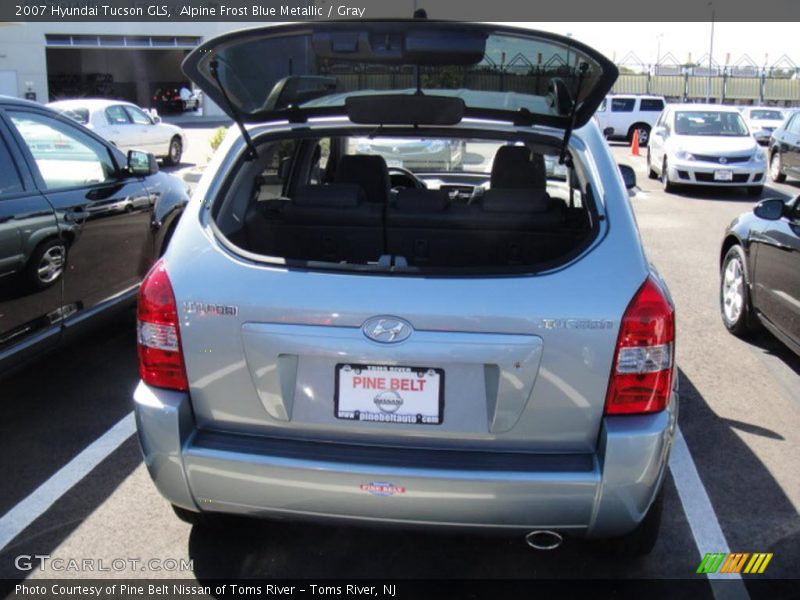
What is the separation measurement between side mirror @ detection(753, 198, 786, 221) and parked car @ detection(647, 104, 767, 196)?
9940mm

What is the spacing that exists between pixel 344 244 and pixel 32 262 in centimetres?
186

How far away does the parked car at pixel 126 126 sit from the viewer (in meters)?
16.6

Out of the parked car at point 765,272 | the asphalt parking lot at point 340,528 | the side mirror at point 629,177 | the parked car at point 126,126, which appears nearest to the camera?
the asphalt parking lot at point 340,528

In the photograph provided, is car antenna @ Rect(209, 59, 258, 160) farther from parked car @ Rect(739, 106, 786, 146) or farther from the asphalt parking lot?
parked car @ Rect(739, 106, 786, 146)

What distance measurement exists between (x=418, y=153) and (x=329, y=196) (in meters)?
1.92

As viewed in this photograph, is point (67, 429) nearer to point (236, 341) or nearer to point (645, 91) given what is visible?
point (236, 341)

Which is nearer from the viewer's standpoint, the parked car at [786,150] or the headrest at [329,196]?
the headrest at [329,196]

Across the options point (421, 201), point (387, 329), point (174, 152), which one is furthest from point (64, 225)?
point (174, 152)

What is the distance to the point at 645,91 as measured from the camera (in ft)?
149

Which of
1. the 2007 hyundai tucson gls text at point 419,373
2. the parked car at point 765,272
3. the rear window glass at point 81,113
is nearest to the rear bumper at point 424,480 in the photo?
the 2007 hyundai tucson gls text at point 419,373

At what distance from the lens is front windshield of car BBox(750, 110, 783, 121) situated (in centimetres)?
3244

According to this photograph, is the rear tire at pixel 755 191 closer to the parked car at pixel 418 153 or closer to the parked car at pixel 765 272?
the parked car at pixel 765 272


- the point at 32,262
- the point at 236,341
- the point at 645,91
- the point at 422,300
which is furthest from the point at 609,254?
the point at 645,91

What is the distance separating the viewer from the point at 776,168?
17297mm
